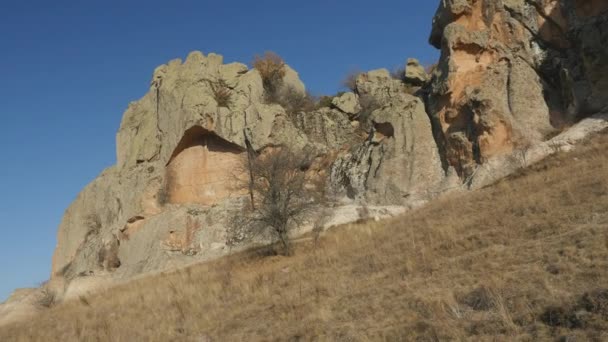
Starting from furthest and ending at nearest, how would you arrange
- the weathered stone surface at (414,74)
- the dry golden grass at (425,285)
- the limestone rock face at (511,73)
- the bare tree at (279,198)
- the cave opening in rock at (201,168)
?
the weathered stone surface at (414,74) → the cave opening in rock at (201,168) → the limestone rock face at (511,73) → the bare tree at (279,198) → the dry golden grass at (425,285)

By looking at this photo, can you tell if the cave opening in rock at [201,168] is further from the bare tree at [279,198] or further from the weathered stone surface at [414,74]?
the weathered stone surface at [414,74]

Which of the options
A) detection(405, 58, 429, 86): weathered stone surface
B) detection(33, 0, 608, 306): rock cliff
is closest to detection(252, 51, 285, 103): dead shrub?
detection(33, 0, 608, 306): rock cliff

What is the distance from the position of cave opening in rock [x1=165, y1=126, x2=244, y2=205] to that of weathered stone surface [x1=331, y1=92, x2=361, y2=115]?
7.02 meters

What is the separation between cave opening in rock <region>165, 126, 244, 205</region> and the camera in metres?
27.9

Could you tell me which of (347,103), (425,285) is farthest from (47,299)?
(425,285)

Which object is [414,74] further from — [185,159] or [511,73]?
[185,159]

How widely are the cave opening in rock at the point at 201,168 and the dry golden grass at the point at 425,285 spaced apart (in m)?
10.1

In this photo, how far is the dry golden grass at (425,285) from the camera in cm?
679

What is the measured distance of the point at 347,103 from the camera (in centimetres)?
3198

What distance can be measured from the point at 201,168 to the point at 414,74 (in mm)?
15880

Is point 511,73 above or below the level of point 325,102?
below

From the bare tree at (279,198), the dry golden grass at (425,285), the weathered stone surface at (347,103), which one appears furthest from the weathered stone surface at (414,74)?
the dry golden grass at (425,285)

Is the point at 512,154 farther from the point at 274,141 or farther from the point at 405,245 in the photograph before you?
the point at 274,141

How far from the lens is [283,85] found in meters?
35.0
